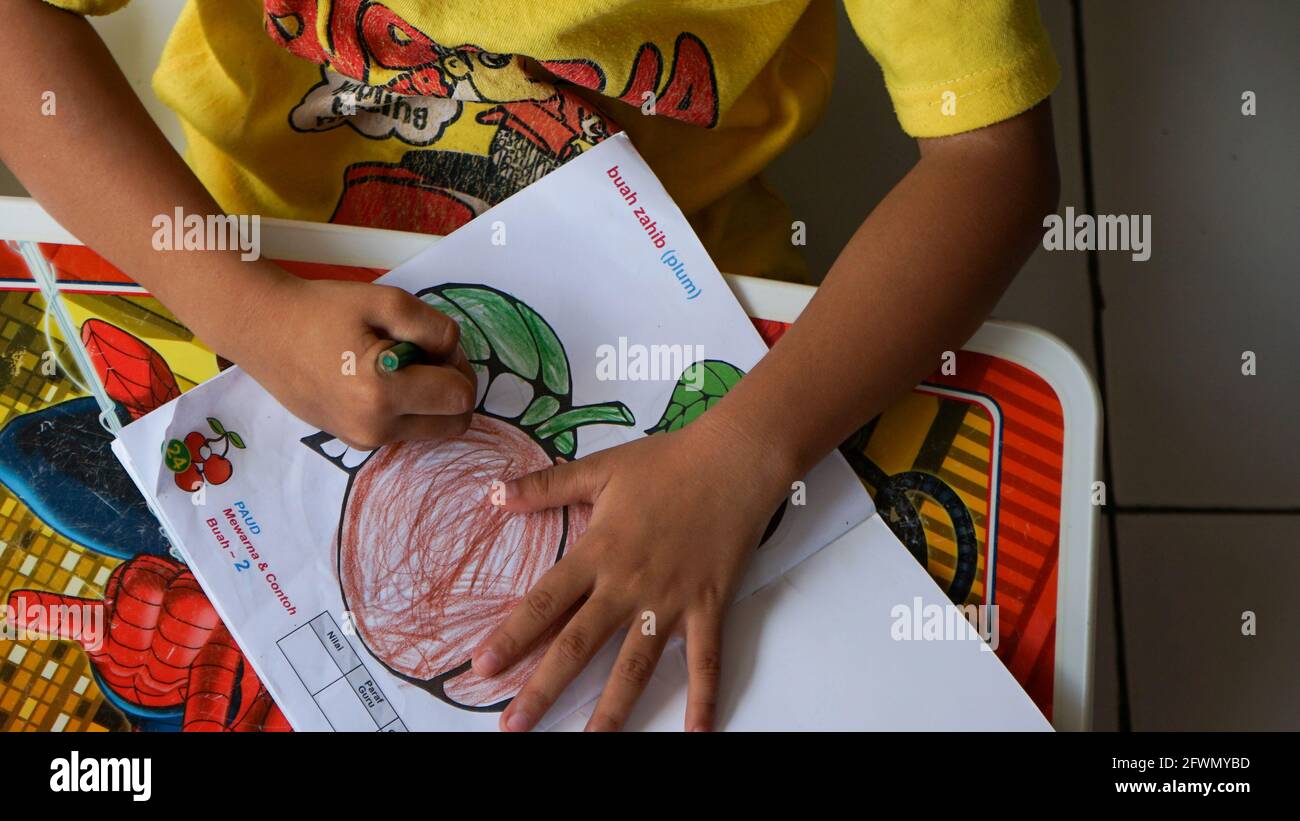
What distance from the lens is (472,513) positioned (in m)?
0.47

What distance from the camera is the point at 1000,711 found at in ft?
1.47

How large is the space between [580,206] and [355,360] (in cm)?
13

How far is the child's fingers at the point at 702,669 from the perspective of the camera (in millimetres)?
446

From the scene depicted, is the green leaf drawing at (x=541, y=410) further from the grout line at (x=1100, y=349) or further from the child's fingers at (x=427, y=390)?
the grout line at (x=1100, y=349)

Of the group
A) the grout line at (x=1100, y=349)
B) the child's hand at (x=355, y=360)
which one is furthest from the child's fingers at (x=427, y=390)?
the grout line at (x=1100, y=349)

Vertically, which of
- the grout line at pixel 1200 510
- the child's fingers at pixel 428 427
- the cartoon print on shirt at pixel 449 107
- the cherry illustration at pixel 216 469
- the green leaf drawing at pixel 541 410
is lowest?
the cherry illustration at pixel 216 469

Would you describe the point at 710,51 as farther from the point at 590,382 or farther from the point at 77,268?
the point at 77,268

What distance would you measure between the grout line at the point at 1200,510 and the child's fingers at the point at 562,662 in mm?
577

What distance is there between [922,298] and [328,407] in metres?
0.29

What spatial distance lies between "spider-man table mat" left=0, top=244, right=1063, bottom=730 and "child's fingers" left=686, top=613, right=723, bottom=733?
105 mm

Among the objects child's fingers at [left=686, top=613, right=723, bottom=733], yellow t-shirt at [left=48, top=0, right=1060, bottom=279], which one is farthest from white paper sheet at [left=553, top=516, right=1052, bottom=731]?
yellow t-shirt at [left=48, top=0, right=1060, bottom=279]

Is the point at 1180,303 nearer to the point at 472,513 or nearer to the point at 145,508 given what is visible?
the point at 472,513

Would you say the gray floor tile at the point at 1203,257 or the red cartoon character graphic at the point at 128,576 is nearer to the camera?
the red cartoon character graphic at the point at 128,576
